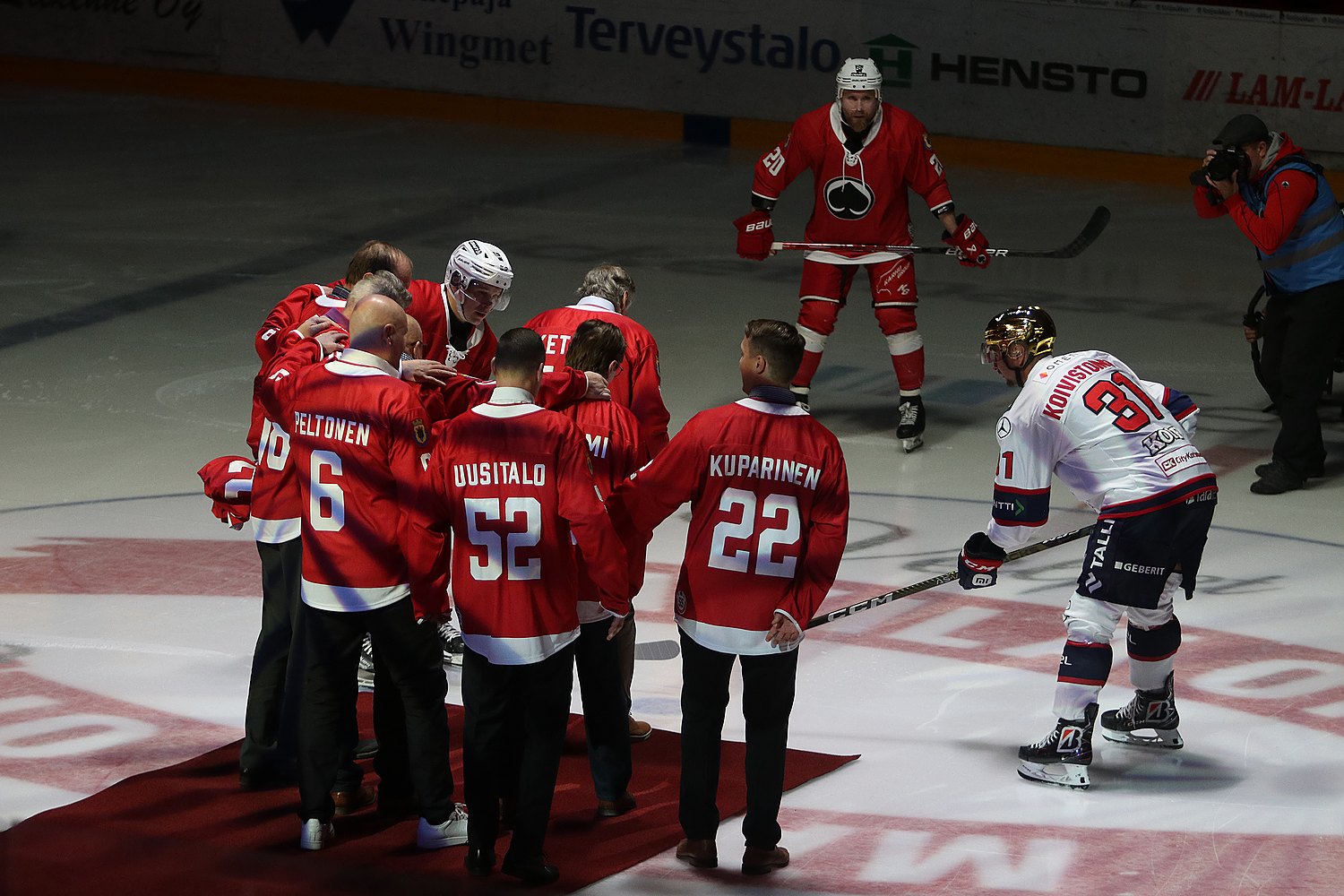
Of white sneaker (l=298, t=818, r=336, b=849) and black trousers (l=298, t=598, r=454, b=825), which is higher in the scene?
black trousers (l=298, t=598, r=454, b=825)

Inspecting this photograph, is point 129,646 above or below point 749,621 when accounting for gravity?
below

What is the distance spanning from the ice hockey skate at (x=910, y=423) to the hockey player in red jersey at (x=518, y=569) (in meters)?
4.00

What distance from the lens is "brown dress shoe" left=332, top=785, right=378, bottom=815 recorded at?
4.52 metres

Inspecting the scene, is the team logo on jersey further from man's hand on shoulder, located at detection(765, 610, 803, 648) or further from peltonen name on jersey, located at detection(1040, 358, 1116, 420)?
man's hand on shoulder, located at detection(765, 610, 803, 648)

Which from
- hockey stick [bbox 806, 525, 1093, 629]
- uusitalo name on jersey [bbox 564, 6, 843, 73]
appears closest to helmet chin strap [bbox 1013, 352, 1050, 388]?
hockey stick [bbox 806, 525, 1093, 629]

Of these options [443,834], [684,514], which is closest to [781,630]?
[443,834]

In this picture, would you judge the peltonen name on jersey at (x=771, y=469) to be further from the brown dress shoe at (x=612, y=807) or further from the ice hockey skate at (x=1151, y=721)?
the ice hockey skate at (x=1151, y=721)

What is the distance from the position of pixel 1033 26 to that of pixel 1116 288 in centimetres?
331

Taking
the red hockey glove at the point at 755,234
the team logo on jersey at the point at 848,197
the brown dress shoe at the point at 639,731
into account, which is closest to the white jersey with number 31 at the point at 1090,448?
the brown dress shoe at the point at 639,731

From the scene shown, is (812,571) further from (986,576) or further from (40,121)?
(40,121)

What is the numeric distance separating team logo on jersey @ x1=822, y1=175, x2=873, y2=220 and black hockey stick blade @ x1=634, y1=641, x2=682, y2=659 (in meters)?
2.92

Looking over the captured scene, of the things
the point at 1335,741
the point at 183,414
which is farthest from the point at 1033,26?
the point at 1335,741

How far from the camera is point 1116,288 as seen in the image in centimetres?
1088

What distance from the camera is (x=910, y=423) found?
8.05m
